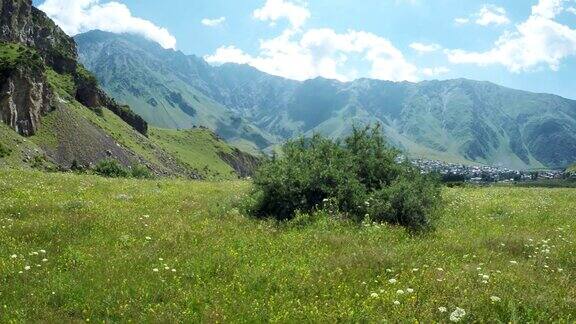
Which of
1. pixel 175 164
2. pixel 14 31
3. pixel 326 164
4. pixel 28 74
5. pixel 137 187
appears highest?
pixel 14 31

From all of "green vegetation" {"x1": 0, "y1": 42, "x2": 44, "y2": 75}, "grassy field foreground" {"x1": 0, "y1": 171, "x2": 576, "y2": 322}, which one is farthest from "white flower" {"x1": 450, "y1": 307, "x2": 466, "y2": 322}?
"green vegetation" {"x1": 0, "y1": 42, "x2": 44, "y2": 75}

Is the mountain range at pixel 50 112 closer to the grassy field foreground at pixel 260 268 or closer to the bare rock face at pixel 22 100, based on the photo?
the bare rock face at pixel 22 100

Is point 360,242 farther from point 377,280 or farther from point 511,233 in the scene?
Answer: point 511,233

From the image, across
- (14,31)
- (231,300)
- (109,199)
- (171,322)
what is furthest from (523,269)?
(14,31)

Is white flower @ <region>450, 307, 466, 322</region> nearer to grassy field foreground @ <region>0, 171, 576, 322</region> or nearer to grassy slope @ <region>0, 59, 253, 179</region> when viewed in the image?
grassy field foreground @ <region>0, 171, 576, 322</region>

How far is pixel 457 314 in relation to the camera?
9.41 meters

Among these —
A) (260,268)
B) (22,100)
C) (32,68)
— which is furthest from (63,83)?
(260,268)

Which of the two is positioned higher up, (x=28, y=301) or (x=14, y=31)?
(x=14, y=31)

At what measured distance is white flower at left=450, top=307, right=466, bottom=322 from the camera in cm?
922

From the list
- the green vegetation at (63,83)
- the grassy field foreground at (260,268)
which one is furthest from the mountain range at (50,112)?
the grassy field foreground at (260,268)

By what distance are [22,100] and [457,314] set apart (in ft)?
425

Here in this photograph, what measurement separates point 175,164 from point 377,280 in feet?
610

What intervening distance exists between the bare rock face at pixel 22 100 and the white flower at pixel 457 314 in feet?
403

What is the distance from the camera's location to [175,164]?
629ft
